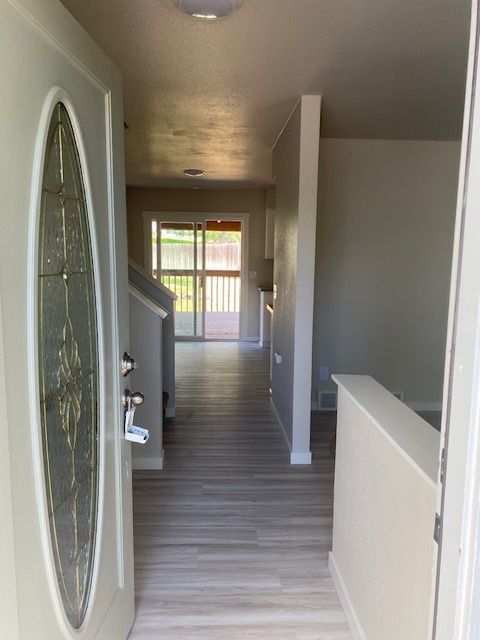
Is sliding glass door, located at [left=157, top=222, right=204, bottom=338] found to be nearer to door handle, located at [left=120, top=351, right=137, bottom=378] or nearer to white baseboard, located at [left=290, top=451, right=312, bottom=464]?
white baseboard, located at [left=290, top=451, right=312, bottom=464]

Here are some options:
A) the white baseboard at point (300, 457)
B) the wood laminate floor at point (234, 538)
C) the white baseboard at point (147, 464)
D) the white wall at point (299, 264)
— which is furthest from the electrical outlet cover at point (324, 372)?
the white baseboard at point (147, 464)

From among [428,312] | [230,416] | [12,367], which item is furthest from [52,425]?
[428,312]

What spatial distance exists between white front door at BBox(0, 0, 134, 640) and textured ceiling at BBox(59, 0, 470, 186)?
0.78 m

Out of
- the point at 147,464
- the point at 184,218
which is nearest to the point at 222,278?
the point at 184,218

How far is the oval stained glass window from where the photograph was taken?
1.07 meters

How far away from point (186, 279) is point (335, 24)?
577 cm

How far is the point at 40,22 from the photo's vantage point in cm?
96

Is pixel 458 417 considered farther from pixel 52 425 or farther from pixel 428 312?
pixel 428 312

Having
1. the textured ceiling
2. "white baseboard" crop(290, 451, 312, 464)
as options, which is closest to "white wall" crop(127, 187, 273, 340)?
the textured ceiling

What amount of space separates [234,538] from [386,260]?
2.72 meters

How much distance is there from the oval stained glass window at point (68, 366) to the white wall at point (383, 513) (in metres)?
0.84

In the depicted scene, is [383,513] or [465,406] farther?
[383,513]

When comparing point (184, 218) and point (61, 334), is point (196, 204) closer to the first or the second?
point (184, 218)

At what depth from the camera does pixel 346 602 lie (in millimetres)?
1813
